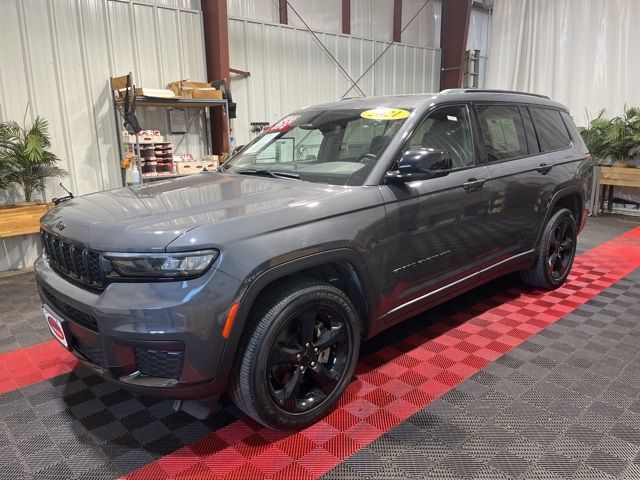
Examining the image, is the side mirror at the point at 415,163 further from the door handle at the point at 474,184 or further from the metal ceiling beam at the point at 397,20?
the metal ceiling beam at the point at 397,20

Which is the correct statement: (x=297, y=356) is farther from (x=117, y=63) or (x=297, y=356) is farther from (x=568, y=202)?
(x=117, y=63)

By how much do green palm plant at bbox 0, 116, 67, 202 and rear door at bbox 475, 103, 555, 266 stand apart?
4.77m

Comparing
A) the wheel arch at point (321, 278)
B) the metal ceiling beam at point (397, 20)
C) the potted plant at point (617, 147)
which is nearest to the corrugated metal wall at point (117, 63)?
the metal ceiling beam at point (397, 20)

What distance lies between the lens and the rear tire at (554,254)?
3.89 meters

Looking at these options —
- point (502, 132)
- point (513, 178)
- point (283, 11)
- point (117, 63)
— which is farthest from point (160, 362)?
point (283, 11)

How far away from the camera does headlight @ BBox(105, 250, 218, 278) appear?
1843 millimetres

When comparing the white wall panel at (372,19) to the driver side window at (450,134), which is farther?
the white wall panel at (372,19)

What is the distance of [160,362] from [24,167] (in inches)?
182

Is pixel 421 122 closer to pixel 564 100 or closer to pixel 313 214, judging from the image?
pixel 313 214

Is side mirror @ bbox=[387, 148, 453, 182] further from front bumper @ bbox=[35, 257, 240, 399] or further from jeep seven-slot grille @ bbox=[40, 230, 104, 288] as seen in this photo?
jeep seven-slot grille @ bbox=[40, 230, 104, 288]

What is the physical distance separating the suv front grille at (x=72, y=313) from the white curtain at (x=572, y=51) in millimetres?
9729

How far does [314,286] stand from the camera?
2.22 m

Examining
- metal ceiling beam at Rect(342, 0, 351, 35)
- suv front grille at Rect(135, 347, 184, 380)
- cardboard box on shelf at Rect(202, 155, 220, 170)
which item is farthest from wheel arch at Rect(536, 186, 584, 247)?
metal ceiling beam at Rect(342, 0, 351, 35)

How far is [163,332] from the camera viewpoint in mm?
1814
